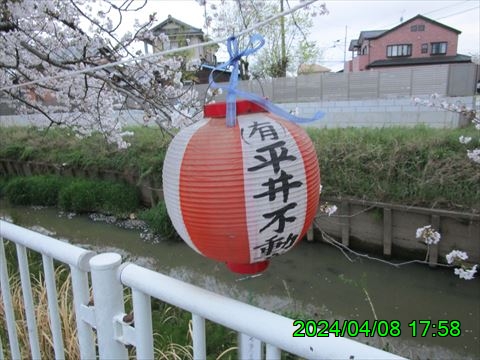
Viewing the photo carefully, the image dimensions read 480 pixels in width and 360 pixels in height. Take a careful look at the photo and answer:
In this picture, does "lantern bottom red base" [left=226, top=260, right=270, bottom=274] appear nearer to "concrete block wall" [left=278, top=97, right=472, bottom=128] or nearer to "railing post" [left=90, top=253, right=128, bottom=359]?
"railing post" [left=90, top=253, right=128, bottom=359]

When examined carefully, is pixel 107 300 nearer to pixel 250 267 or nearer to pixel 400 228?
pixel 250 267

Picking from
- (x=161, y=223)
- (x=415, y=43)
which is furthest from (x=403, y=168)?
(x=415, y=43)

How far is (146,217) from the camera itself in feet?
28.2

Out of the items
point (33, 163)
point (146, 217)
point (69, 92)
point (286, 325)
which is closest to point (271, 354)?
point (286, 325)

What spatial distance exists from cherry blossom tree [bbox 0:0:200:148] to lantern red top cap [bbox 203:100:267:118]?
61.6 inches

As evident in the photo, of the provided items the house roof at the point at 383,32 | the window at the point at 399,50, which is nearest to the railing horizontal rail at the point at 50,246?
the house roof at the point at 383,32

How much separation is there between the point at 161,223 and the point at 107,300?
22.6 feet

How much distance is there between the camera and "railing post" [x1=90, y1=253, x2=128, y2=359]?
4.11ft

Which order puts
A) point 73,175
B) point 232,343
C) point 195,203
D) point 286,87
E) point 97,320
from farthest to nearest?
point 286,87 → point 73,175 → point 232,343 → point 97,320 → point 195,203

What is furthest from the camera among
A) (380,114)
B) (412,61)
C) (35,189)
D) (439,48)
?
(439,48)

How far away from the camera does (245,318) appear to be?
3.18 feet

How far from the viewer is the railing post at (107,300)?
4.11 ft

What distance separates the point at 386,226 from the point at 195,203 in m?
6.28

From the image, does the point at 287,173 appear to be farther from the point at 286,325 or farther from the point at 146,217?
the point at 146,217
